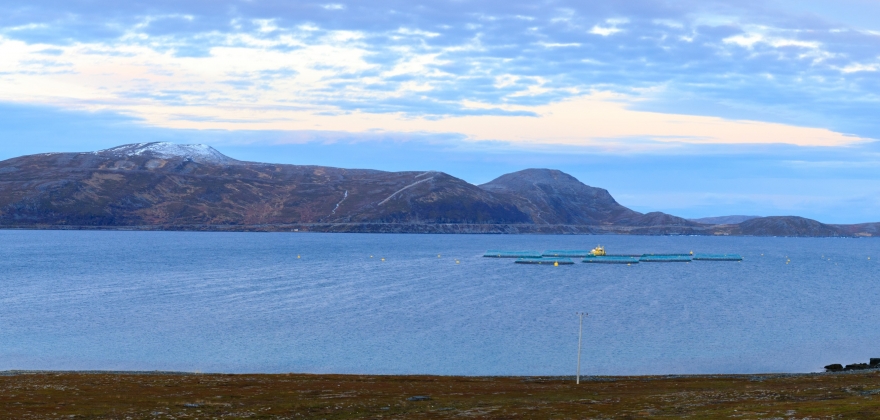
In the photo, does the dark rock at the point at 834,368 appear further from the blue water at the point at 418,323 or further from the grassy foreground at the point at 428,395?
the grassy foreground at the point at 428,395

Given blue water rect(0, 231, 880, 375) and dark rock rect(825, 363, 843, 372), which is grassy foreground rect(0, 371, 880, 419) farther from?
blue water rect(0, 231, 880, 375)

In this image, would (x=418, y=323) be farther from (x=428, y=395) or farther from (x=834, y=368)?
(x=428, y=395)

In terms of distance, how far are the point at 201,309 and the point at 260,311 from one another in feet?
25.8

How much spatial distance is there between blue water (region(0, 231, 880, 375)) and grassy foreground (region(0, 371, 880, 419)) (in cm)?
1312

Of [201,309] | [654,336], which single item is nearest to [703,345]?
[654,336]

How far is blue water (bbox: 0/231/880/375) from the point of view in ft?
223

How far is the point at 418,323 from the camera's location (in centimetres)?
9175

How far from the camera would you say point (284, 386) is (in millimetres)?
46438

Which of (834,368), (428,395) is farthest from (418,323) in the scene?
(428,395)

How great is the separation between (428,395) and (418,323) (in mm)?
48908

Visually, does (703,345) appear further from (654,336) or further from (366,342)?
(366,342)

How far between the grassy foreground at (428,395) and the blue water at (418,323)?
517 inches

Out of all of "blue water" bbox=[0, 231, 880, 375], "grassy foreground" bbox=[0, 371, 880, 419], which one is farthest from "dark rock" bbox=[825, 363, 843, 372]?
"grassy foreground" bbox=[0, 371, 880, 419]

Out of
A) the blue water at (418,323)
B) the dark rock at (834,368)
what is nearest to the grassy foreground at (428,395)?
the dark rock at (834,368)
